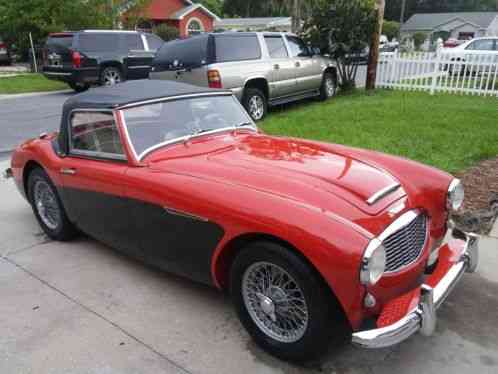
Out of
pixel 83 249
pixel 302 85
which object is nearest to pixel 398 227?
pixel 83 249

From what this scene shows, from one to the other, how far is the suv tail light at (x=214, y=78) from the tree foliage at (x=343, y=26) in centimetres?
488

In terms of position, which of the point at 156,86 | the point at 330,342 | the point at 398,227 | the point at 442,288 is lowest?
the point at 330,342

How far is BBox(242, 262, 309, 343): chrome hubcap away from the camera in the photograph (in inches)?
101

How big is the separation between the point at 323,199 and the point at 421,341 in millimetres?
1154

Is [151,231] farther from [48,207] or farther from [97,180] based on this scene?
[48,207]

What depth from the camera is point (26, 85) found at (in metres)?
16.7

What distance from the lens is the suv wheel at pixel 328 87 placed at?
11.9 m

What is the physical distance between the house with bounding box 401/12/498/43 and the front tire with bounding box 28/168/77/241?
6654cm

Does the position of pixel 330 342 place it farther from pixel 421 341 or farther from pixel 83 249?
pixel 83 249

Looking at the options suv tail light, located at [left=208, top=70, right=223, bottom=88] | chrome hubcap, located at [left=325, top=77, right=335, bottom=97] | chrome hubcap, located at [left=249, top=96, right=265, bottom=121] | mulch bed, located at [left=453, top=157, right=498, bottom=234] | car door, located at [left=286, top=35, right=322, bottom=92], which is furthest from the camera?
chrome hubcap, located at [left=325, top=77, right=335, bottom=97]

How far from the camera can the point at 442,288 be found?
2.62 metres

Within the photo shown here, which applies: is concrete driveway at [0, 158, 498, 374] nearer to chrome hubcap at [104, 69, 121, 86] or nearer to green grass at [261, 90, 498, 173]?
green grass at [261, 90, 498, 173]

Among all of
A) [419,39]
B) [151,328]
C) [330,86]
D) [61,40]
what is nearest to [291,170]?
[151,328]

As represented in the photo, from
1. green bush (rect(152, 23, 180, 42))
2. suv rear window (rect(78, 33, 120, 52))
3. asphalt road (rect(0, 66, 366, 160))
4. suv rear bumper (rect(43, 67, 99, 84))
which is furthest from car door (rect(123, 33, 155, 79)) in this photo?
green bush (rect(152, 23, 180, 42))
